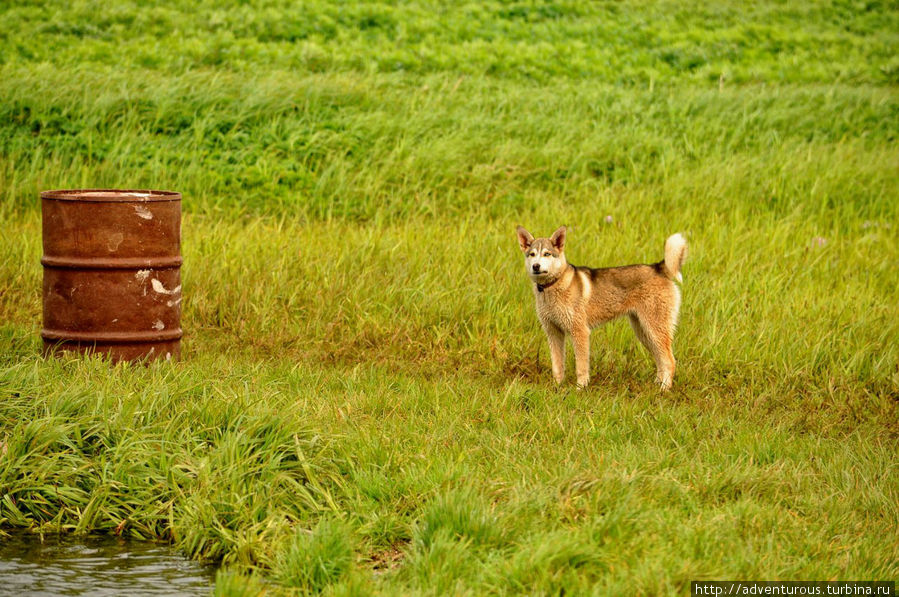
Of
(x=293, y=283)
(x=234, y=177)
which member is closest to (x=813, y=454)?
(x=293, y=283)

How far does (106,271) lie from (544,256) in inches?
115

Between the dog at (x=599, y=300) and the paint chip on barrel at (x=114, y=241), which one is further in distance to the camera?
the dog at (x=599, y=300)

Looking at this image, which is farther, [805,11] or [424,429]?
[805,11]

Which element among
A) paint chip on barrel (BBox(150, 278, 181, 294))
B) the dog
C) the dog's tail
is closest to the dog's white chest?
the dog

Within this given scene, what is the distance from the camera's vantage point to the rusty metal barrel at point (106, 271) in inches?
260

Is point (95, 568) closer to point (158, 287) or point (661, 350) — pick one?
point (158, 287)

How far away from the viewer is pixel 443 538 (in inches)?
163

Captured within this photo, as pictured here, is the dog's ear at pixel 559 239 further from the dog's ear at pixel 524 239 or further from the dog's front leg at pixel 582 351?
the dog's front leg at pixel 582 351

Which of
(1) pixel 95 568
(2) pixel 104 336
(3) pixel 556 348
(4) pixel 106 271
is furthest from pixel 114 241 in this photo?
(3) pixel 556 348

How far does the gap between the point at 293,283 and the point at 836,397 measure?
4.40 meters

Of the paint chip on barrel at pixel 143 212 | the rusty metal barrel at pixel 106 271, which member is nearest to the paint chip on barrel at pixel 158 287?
the rusty metal barrel at pixel 106 271

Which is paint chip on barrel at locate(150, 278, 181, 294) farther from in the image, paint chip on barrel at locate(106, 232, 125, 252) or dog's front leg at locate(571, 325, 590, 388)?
dog's front leg at locate(571, 325, 590, 388)

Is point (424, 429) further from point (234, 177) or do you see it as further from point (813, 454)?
point (234, 177)

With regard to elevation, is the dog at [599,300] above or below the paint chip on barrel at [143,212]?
below
